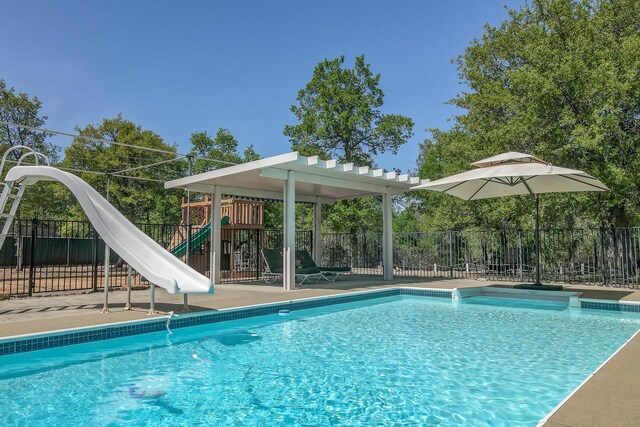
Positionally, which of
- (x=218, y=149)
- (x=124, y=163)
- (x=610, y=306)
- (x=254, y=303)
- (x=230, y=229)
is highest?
(x=218, y=149)

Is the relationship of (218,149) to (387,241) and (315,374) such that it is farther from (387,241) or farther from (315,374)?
(315,374)

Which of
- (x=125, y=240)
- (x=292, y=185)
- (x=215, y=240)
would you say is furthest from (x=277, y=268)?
(x=125, y=240)

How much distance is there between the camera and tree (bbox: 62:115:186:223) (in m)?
24.4

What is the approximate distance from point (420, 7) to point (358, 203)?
37.2 ft

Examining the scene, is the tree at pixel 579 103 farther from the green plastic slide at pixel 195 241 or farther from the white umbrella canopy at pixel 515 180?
the green plastic slide at pixel 195 241

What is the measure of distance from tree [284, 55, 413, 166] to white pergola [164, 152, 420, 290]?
363 inches

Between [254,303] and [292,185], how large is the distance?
12.6ft

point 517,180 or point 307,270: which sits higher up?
point 517,180

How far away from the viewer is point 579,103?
45.0 ft

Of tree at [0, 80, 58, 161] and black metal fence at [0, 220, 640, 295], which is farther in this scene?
tree at [0, 80, 58, 161]

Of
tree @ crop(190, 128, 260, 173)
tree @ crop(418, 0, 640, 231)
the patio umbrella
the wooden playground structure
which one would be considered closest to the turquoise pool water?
the patio umbrella

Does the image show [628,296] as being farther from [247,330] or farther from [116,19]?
[116,19]

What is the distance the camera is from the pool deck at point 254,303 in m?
2.81

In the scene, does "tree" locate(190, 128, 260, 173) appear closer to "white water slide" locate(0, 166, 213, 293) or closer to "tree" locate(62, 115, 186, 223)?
"tree" locate(62, 115, 186, 223)
